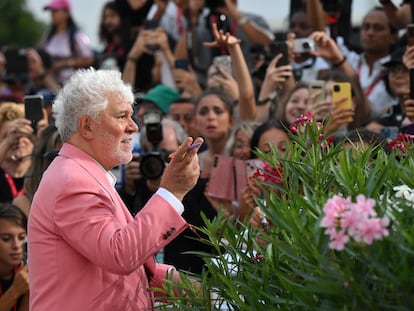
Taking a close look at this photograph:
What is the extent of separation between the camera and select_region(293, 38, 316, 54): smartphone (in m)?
7.51

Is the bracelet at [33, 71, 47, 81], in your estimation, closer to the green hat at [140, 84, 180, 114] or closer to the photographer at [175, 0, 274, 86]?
the photographer at [175, 0, 274, 86]

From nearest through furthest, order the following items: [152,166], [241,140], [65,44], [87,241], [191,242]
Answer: [87,241]
[191,242]
[152,166]
[241,140]
[65,44]

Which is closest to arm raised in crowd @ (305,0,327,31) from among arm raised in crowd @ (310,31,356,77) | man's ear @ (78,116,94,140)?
arm raised in crowd @ (310,31,356,77)

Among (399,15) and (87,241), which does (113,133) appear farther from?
A: (399,15)

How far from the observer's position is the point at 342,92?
6922 mm

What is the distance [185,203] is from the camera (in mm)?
6258

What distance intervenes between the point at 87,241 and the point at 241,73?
3634mm

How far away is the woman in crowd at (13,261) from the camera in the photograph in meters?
5.88

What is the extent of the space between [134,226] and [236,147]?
3.15 meters

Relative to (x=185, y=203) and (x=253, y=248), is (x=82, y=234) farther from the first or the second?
(x=185, y=203)

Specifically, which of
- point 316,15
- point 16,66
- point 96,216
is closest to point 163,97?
point 316,15

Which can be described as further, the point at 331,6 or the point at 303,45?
the point at 331,6

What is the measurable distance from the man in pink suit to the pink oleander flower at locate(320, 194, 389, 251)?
91 cm

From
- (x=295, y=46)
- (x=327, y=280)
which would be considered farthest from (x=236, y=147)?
(x=327, y=280)
